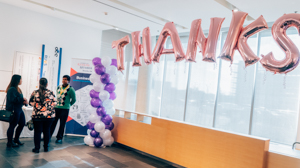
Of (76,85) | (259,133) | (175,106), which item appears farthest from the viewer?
(175,106)

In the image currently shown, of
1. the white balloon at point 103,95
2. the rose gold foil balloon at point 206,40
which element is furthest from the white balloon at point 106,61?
the rose gold foil balloon at point 206,40

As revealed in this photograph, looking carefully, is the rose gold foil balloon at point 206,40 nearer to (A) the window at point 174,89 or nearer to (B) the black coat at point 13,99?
(A) the window at point 174,89

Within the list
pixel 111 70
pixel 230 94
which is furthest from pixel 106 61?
pixel 230 94

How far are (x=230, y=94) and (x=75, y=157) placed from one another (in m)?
3.82

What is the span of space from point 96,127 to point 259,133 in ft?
11.8

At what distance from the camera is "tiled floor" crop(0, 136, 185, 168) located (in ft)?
12.1

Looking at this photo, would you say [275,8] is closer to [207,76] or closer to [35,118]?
[207,76]

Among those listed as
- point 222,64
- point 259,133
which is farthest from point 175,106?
point 259,133

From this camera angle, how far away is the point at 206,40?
3457mm

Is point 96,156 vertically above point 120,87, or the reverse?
point 120,87

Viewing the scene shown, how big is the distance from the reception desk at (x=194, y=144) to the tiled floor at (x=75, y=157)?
0.81 ft

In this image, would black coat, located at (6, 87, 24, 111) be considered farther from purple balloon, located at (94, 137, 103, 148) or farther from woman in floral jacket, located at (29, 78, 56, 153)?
purple balloon, located at (94, 137, 103, 148)

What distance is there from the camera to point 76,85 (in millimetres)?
5660

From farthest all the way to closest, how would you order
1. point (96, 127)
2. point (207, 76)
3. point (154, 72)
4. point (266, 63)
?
point (154, 72)
point (207, 76)
point (96, 127)
point (266, 63)
